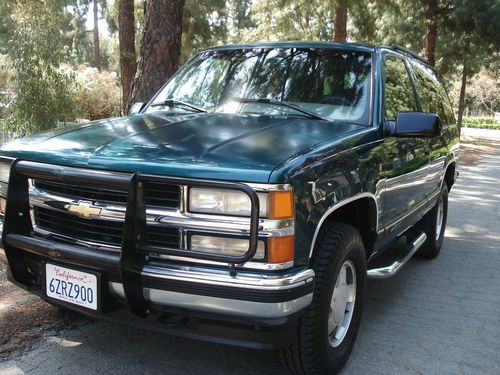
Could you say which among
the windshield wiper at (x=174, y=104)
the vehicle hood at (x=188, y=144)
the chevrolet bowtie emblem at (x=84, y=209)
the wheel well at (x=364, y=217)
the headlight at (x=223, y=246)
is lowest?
the wheel well at (x=364, y=217)

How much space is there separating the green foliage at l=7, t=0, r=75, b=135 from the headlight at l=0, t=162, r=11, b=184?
284 inches

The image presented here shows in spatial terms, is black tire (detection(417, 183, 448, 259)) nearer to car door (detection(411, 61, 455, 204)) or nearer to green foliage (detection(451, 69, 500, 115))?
car door (detection(411, 61, 455, 204))

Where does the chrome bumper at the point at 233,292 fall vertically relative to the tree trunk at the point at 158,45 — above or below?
below

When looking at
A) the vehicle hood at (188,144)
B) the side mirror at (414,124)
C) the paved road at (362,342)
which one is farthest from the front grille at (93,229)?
the side mirror at (414,124)

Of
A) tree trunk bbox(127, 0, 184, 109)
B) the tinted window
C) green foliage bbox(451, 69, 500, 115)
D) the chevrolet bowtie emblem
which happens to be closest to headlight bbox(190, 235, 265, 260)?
the chevrolet bowtie emblem

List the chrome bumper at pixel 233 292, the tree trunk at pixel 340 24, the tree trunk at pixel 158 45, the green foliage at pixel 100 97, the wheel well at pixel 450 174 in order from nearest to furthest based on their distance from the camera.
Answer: the chrome bumper at pixel 233 292, the wheel well at pixel 450 174, the tree trunk at pixel 158 45, the tree trunk at pixel 340 24, the green foliage at pixel 100 97

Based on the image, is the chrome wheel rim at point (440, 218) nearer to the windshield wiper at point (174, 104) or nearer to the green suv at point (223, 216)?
the green suv at point (223, 216)

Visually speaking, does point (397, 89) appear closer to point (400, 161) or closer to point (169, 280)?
point (400, 161)

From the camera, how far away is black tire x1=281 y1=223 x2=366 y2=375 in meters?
2.60

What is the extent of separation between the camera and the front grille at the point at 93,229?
8.02 feet

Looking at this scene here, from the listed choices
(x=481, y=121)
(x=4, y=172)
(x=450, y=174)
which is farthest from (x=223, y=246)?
(x=481, y=121)

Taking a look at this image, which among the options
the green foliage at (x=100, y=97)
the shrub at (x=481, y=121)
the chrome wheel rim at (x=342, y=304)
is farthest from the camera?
the shrub at (x=481, y=121)

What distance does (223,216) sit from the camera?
91.9 inches

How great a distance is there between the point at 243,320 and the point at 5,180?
1.68m
